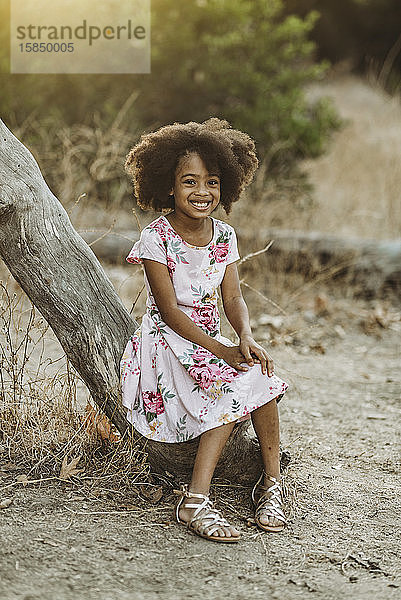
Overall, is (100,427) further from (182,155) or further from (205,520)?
(182,155)

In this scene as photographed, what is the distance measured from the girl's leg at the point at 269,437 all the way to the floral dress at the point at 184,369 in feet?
0.22

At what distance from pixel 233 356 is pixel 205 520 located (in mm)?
566

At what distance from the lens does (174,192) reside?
2.92 metres

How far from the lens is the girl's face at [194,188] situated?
2.86 metres

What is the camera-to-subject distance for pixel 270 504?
2.79m

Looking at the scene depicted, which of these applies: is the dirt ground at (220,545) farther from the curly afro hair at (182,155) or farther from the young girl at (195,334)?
the curly afro hair at (182,155)

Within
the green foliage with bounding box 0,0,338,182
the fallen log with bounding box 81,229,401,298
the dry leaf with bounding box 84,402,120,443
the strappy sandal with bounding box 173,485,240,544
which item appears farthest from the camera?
the green foliage with bounding box 0,0,338,182

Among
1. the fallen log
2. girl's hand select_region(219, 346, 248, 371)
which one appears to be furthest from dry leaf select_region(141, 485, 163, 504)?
the fallen log

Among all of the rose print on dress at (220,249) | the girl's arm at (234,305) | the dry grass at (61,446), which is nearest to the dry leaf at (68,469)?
the dry grass at (61,446)

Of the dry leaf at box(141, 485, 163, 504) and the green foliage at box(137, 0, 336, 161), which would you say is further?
the green foliage at box(137, 0, 336, 161)

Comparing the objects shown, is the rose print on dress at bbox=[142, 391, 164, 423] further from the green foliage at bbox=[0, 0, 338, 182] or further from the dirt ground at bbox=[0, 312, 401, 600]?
the green foliage at bbox=[0, 0, 338, 182]

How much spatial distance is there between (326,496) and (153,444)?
74 cm

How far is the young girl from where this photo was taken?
8.93 ft

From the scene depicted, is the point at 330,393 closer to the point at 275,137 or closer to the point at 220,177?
the point at 220,177
